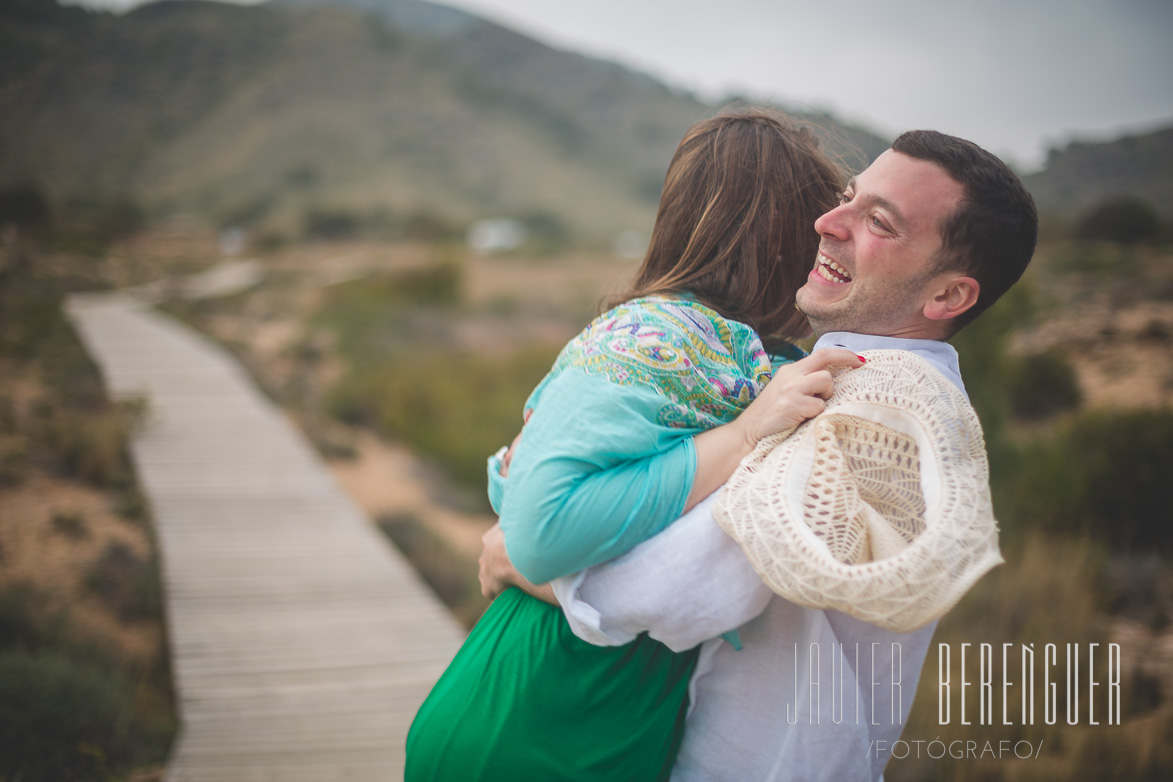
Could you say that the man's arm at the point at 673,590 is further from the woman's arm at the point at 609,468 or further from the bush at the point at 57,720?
the bush at the point at 57,720

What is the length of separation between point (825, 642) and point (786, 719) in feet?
0.49

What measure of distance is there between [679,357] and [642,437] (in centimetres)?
16

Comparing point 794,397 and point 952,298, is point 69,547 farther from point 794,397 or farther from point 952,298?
point 952,298

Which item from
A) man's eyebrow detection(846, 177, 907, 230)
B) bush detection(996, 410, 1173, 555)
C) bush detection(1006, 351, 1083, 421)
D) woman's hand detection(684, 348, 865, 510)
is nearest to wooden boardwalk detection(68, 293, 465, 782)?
woman's hand detection(684, 348, 865, 510)

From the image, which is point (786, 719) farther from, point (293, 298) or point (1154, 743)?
point (293, 298)

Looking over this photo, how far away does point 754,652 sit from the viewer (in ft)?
4.17

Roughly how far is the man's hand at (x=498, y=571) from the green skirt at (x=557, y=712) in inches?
2.3

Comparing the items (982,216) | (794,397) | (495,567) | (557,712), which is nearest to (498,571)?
(495,567)

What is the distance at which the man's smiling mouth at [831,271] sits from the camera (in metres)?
1.28

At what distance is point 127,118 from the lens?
124ft

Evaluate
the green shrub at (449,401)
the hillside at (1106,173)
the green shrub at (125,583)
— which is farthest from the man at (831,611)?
the green shrub at (449,401)

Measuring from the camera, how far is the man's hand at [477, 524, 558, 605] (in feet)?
4.63

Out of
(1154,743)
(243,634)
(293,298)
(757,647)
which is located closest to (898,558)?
(757,647)

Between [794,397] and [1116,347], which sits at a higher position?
[794,397]
